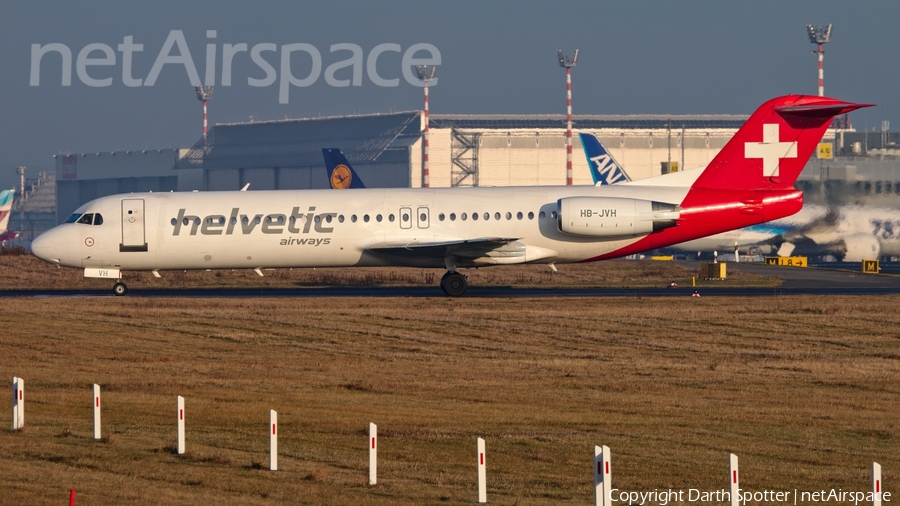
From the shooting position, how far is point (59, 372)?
26.1m

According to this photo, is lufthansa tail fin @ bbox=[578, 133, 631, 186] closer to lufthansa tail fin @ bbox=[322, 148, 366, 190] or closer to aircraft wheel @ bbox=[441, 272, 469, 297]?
lufthansa tail fin @ bbox=[322, 148, 366, 190]

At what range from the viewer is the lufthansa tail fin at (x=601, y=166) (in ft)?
229

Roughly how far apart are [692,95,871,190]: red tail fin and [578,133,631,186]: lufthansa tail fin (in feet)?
97.7

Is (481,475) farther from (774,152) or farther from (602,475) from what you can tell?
(774,152)

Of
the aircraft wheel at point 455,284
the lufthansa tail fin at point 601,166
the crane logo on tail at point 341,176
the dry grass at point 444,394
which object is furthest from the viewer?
the crane logo on tail at point 341,176

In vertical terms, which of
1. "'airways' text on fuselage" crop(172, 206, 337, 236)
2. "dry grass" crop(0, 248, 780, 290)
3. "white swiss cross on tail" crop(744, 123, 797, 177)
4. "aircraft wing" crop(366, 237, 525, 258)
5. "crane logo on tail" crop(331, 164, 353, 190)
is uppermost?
"crane logo on tail" crop(331, 164, 353, 190)

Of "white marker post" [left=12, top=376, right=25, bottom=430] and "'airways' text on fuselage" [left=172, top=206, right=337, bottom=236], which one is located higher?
"'airways' text on fuselage" [left=172, top=206, right=337, bottom=236]

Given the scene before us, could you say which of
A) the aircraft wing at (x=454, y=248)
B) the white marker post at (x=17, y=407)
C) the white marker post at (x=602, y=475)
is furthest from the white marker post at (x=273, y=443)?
the aircraft wing at (x=454, y=248)

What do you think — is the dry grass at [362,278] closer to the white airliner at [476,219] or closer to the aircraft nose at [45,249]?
the aircraft nose at [45,249]

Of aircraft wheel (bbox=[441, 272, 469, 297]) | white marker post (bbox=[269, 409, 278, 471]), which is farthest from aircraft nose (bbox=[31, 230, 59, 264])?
white marker post (bbox=[269, 409, 278, 471])

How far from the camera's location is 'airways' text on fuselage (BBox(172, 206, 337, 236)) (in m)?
38.8

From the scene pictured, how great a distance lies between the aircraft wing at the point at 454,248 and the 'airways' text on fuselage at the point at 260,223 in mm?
1913

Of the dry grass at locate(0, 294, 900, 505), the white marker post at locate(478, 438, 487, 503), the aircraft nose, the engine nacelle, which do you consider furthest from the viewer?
the aircraft nose

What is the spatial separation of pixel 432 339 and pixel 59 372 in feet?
30.4
